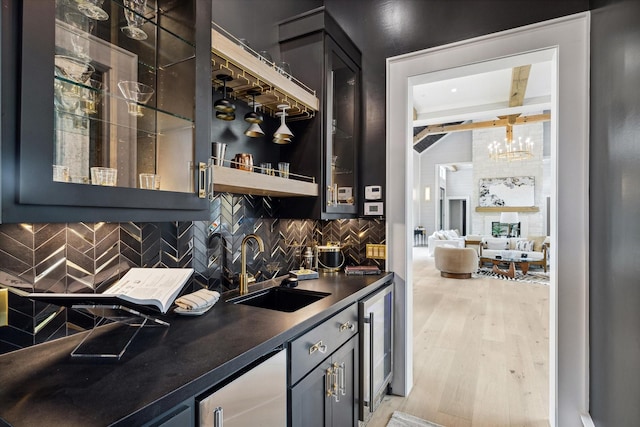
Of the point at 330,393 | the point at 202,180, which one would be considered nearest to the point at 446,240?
the point at 330,393

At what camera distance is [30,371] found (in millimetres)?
888

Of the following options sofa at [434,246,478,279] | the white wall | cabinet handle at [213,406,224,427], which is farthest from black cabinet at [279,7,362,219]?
the white wall

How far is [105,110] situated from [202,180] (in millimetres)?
381

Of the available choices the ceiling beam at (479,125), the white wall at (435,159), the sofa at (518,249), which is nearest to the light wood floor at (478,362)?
the sofa at (518,249)

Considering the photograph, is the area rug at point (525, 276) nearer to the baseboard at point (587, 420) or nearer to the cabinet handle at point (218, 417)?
the baseboard at point (587, 420)

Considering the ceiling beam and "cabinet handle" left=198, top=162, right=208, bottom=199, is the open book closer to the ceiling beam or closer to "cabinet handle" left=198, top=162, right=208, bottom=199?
"cabinet handle" left=198, top=162, right=208, bottom=199

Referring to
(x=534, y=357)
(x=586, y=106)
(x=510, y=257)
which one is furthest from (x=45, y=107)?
(x=510, y=257)

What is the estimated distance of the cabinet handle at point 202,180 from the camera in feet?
4.03

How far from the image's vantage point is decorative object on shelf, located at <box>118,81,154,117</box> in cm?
114

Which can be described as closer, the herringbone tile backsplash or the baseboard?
the herringbone tile backsplash

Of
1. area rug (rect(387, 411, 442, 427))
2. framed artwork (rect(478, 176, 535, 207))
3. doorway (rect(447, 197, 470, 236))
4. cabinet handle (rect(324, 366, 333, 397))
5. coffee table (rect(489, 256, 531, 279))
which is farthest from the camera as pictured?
doorway (rect(447, 197, 470, 236))

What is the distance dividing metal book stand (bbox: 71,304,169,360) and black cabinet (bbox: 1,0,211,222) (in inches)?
13.1

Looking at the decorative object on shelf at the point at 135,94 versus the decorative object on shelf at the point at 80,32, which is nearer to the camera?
the decorative object on shelf at the point at 80,32

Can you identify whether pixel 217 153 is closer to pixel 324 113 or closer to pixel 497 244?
pixel 324 113
